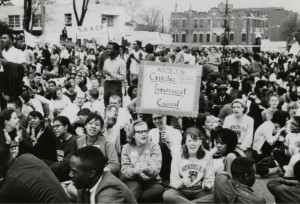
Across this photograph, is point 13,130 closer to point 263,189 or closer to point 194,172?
point 194,172

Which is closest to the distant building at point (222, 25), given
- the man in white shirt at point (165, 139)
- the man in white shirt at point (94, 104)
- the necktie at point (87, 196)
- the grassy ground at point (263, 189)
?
the man in white shirt at point (94, 104)

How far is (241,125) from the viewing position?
8570 mm

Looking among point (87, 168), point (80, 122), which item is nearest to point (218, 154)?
point (80, 122)

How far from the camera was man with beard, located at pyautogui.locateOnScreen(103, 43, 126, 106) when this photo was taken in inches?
436

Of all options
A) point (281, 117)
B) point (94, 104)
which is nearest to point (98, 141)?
point (94, 104)

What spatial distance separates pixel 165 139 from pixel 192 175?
1.37 meters

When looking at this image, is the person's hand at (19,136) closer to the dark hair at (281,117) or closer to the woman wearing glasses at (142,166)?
the woman wearing glasses at (142,166)

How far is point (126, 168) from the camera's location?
6.52 m

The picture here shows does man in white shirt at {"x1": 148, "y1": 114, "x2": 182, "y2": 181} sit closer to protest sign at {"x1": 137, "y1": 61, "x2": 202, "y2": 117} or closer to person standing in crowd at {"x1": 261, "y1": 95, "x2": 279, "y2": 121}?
protest sign at {"x1": 137, "y1": 61, "x2": 202, "y2": 117}

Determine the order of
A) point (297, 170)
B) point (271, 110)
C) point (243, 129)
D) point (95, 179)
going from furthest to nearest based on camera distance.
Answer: point (271, 110), point (243, 129), point (297, 170), point (95, 179)

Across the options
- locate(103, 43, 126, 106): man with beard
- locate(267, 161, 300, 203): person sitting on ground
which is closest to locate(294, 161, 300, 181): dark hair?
locate(267, 161, 300, 203): person sitting on ground

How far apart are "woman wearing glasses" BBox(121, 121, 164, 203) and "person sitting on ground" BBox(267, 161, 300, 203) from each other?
1.47 metres

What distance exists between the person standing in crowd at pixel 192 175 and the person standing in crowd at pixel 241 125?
241cm

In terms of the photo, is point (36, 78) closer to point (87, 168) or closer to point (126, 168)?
point (126, 168)
